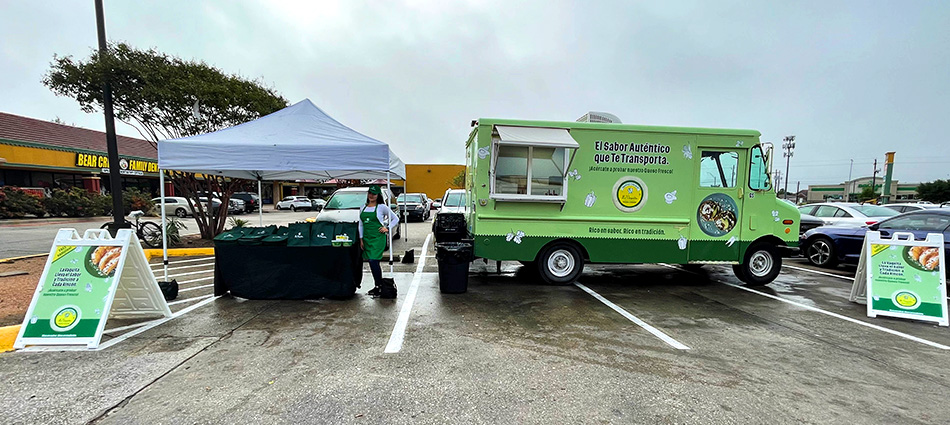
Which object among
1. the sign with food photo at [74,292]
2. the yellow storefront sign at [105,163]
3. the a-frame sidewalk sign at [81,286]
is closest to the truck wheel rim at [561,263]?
the a-frame sidewalk sign at [81,286]

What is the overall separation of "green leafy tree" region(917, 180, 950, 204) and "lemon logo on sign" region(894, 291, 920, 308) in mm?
58696

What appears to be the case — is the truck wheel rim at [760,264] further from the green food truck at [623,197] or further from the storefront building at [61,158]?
the storefront building at [61,158]

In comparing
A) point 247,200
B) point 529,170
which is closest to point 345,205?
point 529,170

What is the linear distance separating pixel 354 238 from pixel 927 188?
228 feet

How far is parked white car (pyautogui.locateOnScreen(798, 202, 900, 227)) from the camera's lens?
9953 millimetres

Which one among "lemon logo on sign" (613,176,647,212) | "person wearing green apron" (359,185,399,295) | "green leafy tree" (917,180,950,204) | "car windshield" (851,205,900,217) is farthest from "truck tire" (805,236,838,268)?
"green leafy tree" (917,180,950,204)

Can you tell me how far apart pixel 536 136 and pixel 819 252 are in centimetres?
805

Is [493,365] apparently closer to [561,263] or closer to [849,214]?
[561,263]

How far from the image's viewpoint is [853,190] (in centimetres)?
8475

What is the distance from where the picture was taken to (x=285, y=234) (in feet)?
18.4

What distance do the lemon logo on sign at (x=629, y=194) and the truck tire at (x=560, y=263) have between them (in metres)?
1.07

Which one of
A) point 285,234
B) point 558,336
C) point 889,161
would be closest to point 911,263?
point 558,336

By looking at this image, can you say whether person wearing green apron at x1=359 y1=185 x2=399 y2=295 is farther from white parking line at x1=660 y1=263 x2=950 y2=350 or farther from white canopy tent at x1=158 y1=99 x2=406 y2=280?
white parking line at x1=660 y1=263 x2=950 y2=350

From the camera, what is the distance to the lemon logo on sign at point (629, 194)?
21.0 feet
